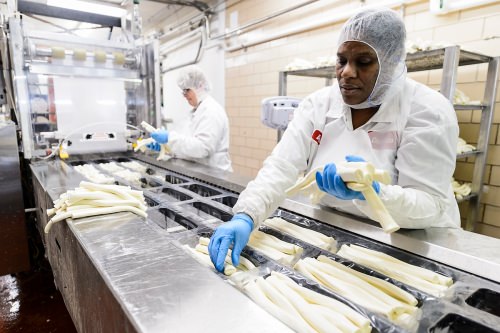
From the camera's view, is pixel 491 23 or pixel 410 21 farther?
pixel 410 21

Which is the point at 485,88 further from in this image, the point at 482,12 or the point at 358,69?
the point at 358,69

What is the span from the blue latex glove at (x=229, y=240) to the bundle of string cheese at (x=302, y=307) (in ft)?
0.41

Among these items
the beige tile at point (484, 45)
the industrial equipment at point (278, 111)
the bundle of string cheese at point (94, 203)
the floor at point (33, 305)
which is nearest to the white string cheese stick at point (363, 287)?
the bundle of string cheese at point (94, 203)

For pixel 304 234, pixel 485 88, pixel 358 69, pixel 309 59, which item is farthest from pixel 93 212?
pixel 309 59

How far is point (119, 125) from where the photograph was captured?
2.85 metres

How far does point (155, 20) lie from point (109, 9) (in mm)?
4061

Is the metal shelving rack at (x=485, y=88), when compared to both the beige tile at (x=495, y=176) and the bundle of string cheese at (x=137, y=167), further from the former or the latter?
the bundle of string cheese at (x=137, y=167)

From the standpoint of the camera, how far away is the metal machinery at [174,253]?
0.65 m

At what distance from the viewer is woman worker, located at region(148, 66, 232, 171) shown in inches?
102

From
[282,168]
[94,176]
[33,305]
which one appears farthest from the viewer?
[33,305]

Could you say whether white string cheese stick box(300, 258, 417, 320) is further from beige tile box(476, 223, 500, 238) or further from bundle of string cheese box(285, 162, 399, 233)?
beige tile box(476, 223, 500, 238)

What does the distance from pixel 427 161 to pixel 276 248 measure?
60cm

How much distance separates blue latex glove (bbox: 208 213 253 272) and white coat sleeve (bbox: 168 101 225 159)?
160cm

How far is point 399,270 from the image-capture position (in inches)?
35.7
